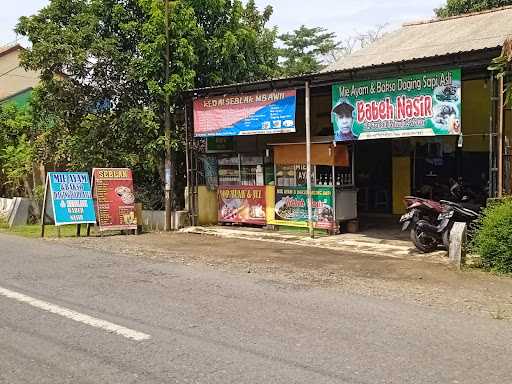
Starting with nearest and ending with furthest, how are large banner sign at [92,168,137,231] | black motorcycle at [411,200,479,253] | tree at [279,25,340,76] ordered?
black motorcycle at [411,200,479,253] → large banner sign at [92,168,137,231] → tree at [279,25,340,76]

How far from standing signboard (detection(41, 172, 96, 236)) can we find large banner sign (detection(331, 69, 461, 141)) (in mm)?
6111

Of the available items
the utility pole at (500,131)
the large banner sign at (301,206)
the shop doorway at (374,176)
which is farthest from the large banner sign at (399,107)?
the shop doorway at (374,176)

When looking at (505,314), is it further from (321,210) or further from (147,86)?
(147,86)

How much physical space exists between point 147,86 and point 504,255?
998cm

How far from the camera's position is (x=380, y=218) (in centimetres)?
1692

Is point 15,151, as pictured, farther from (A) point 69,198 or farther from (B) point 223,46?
(B) point 223,46

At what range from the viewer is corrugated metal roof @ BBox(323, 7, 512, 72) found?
15.0 m

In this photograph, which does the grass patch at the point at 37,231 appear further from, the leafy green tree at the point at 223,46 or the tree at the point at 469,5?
the tree at the point at 469,5

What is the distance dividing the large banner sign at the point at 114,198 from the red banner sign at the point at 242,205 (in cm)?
238

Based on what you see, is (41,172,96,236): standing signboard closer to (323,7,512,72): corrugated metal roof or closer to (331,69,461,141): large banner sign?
(331,69,461,141): large banner sign

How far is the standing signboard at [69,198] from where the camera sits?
13.7 m

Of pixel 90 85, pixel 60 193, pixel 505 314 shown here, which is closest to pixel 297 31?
pixel 90 85

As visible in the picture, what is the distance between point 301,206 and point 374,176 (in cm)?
453

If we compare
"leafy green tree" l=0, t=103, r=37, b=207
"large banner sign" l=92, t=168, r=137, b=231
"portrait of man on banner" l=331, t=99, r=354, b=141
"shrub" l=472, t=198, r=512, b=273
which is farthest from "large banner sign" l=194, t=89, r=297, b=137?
"leafy green tree" l=0, t=103, r=37, b=207
